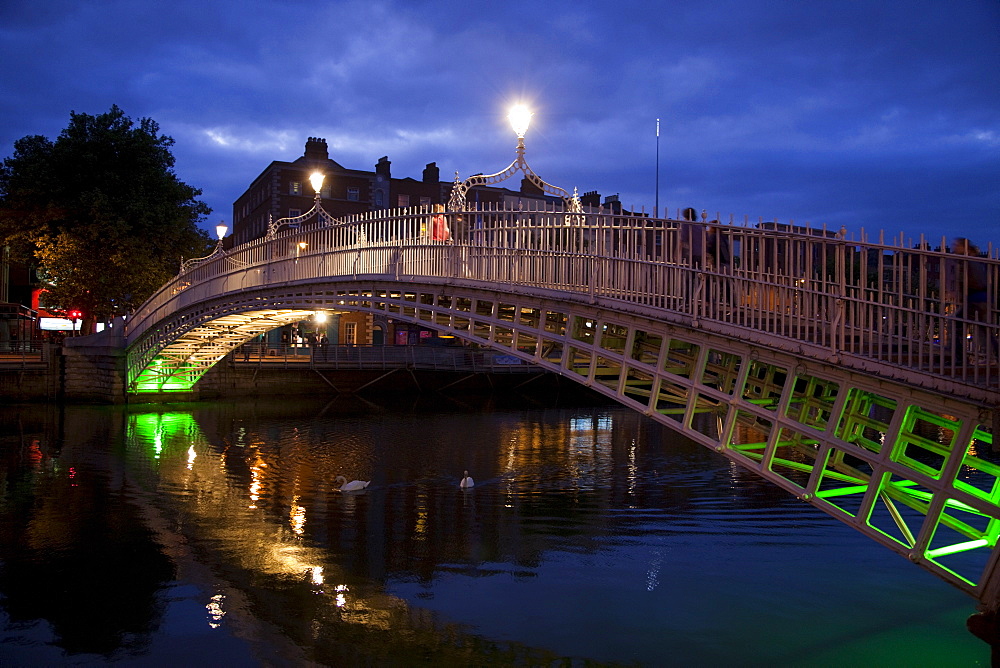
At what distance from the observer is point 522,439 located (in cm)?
2625

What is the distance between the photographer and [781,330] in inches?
364

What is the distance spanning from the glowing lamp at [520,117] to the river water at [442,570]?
A: 7.12 m

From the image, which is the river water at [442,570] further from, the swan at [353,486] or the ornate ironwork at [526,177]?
the ornate ironwork at [526,177]

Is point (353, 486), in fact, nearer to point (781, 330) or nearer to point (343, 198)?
point (781, 330)

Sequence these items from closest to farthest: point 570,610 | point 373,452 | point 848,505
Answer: point 570,610 → point 848,505 → point 373,452

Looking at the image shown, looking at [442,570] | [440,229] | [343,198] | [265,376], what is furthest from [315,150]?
[442,570]

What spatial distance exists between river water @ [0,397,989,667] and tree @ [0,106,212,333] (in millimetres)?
15806

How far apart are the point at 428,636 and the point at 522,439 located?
1731 cm

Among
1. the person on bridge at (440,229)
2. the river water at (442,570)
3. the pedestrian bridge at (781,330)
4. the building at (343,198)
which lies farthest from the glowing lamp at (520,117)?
the building at (343,198)

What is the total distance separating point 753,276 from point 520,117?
6194mm

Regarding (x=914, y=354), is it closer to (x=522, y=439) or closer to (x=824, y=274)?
(x=824, y=274)

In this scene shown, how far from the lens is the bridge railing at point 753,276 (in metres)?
8.04

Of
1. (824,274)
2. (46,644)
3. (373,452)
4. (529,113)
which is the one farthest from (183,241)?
(824,274)

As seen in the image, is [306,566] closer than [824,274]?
No
